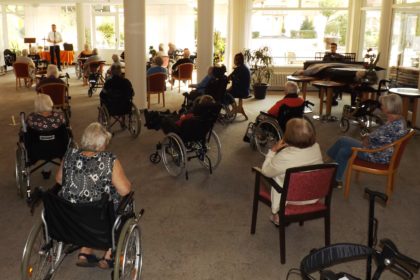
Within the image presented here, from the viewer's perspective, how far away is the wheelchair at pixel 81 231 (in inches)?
113

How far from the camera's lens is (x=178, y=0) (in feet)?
54.1

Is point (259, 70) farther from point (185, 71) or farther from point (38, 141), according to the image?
point (38, 141)

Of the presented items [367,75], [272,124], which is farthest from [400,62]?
[272,124]

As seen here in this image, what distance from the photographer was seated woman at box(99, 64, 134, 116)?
6.93m

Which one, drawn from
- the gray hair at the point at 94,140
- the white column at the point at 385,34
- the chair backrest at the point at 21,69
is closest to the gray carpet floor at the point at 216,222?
the gray hair at the point at 94,140

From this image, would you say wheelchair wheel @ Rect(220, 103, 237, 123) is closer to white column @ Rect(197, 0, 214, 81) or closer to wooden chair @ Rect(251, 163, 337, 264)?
white column @ Rect(197, 0, 214, 81)

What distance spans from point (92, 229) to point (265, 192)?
5.03 ft

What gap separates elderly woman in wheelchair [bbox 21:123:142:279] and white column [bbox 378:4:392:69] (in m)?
8.40

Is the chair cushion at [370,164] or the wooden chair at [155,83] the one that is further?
the wooden chair at [155,83]

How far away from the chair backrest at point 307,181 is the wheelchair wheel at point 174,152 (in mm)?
1948

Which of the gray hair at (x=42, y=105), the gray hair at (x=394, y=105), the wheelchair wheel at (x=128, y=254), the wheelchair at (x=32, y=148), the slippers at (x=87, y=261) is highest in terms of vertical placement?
the gray hair at (x=394, y=105)

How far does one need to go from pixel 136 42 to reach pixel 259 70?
365cm

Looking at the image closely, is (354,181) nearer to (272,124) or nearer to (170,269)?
(272,124)

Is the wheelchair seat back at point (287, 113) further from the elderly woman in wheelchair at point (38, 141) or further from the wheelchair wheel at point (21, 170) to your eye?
the wheelchair wheel at point (21, 170)
